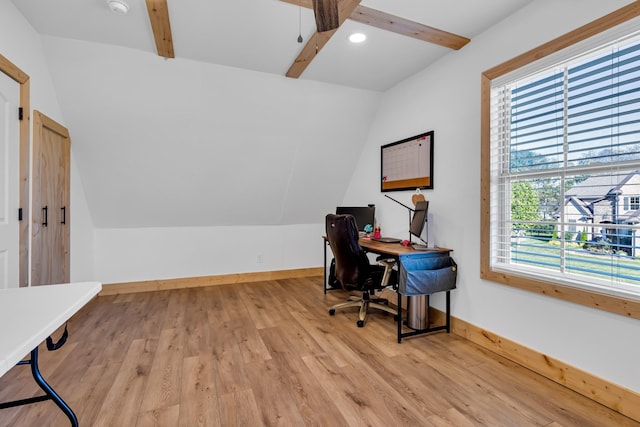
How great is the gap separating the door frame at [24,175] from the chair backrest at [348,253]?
7.86 feet

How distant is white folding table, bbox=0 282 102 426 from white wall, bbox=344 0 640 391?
2.62 metres

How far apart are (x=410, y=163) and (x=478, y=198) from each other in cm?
92

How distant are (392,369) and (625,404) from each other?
49.2 inches

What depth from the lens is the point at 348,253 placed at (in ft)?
9.37

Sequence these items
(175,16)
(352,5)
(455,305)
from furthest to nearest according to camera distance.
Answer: (455,305) < (175,16) < (352,5)

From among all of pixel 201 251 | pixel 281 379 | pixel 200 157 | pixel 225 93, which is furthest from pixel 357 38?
pixel 201 251

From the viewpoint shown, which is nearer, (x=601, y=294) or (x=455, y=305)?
(x=601, y=294)

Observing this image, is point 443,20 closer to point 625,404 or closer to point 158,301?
point 625,404

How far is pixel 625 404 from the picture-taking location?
5.44ft

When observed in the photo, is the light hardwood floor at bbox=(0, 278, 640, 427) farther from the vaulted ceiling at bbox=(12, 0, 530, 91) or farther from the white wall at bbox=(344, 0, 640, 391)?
the vaulted ceiling at bbox=(12, 0, 530, 91)

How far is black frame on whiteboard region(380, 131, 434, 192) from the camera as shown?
9.97 ft

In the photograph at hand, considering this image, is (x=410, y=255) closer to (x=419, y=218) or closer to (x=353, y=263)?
(x=419, y=218)

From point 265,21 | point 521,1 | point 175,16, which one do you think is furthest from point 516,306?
point 175,16

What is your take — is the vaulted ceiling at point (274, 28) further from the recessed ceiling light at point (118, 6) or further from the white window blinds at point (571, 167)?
the white window blinds at point (571, 167)
